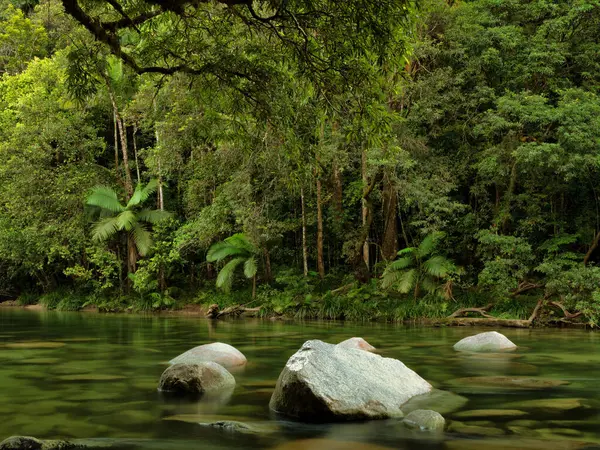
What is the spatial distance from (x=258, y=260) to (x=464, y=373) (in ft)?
49.9

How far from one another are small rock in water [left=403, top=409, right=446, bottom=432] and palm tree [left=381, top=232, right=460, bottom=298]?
1256 centimetres

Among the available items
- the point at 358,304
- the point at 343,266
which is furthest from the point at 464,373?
the point at 343,266

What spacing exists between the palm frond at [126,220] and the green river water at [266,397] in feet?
36.0

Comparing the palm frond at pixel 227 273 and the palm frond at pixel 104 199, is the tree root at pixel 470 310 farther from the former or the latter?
the palm frond at pixel 104 199

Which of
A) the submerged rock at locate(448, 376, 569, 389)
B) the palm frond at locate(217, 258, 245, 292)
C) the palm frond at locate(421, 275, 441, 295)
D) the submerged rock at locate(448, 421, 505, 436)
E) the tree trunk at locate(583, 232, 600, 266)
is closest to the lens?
the submerged rock at locate(448, 421, 505, 436)

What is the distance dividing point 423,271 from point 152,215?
10949 mm

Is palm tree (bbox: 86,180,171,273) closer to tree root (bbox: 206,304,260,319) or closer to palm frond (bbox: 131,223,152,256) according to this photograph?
palm frond (bbox: 131,223,152,256)

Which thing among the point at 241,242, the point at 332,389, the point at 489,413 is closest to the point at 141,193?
the point at 241,242

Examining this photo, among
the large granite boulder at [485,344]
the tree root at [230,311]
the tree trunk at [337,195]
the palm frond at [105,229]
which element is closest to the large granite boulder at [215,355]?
the large granite boulder at [485,344]

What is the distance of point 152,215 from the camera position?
24922 mm

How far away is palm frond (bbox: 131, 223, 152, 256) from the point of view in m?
24.1

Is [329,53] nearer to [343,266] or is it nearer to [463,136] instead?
[463,136]

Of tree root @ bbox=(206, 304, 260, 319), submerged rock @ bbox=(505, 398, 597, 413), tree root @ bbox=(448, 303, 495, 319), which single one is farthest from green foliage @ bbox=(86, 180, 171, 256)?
submerged rock @ bbox=(505, 398, 597, 413)

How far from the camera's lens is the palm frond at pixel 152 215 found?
24781mm
